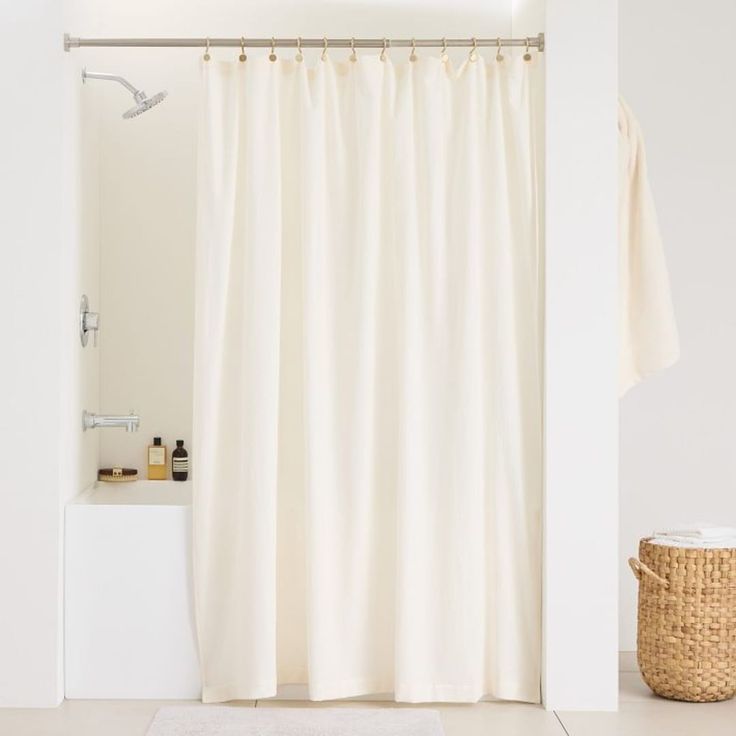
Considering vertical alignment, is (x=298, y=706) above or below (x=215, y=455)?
below

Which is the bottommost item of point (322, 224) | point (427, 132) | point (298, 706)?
point (298, 706)

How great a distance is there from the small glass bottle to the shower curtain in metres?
0.55

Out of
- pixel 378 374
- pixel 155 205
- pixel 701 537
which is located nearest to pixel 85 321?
pixel 155 205

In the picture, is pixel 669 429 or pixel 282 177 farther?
pixel 669 429

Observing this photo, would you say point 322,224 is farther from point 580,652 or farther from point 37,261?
point 580,652

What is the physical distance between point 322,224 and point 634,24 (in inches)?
61.9

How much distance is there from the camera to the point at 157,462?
3.86 meters

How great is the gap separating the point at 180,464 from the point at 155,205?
37.1 inches

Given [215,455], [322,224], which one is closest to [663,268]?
[322,224]

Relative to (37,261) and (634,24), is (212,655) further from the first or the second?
(634,24)

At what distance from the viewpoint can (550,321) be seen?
129 inches

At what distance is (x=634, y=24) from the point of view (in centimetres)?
399

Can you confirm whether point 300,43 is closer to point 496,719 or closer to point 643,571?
point 643,571

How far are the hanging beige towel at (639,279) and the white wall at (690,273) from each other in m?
0.58
